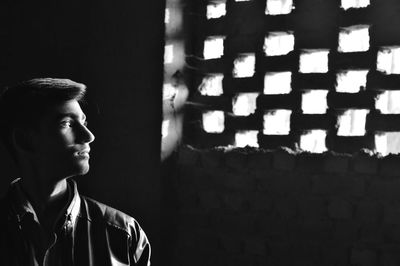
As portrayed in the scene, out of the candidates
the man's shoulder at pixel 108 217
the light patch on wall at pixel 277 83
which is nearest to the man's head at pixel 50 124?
the man's shoulder at pixel 108 217

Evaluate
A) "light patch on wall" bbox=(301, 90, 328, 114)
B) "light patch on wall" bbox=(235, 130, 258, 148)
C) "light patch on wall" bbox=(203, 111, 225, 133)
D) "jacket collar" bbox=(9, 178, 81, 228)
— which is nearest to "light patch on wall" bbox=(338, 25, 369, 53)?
"light patch on wall" bbox=(301, 90, 328, 114)

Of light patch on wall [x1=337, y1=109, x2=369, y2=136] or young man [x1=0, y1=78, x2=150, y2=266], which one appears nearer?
young man [x1=0, y1=78, x2=150, y2=266]

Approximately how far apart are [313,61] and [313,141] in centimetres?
37

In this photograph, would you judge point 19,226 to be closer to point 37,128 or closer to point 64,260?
point 64,260

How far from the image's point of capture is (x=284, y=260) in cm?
257

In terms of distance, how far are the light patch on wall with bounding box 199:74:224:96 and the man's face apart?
1.16 metres

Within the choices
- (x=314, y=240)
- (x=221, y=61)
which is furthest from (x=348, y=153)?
(x=221, y=61)

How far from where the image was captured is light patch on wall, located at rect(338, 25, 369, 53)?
2.51m

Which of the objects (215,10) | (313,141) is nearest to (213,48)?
(215,10)

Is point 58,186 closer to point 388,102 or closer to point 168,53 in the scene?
point 168,53

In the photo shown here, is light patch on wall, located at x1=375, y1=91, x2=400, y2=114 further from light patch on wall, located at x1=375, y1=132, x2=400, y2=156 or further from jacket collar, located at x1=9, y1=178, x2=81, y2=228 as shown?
jacket collar, located at x1=9, y1=178, x2=81, y2=228

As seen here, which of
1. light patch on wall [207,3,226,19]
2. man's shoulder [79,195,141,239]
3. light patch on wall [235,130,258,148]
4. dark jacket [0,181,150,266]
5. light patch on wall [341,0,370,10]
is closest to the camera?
dark jacket [0,181,150,266]

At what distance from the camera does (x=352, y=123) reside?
2.50m

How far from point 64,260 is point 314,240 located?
1225 millimetres
